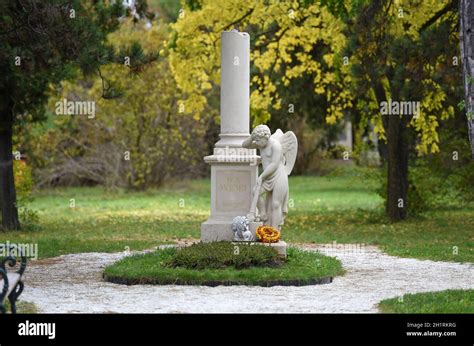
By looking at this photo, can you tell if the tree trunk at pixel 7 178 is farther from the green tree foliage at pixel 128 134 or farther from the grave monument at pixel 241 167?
the green tree foliage at pixel 128 134

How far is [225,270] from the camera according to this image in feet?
43.9

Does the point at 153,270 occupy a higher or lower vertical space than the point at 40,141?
lower

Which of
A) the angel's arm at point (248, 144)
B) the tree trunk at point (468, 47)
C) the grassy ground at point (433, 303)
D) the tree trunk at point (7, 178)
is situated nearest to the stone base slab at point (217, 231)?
the angel's arm at point (248, 144)

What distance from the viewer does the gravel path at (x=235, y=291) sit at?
1120 centimetres

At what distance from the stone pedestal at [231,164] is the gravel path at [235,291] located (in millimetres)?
1857

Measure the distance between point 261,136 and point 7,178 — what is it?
345 inches

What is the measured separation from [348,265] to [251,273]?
116 inches

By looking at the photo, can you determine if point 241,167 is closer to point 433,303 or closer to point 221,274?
point 221,274

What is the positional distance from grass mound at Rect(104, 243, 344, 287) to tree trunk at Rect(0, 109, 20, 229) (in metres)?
7.21
